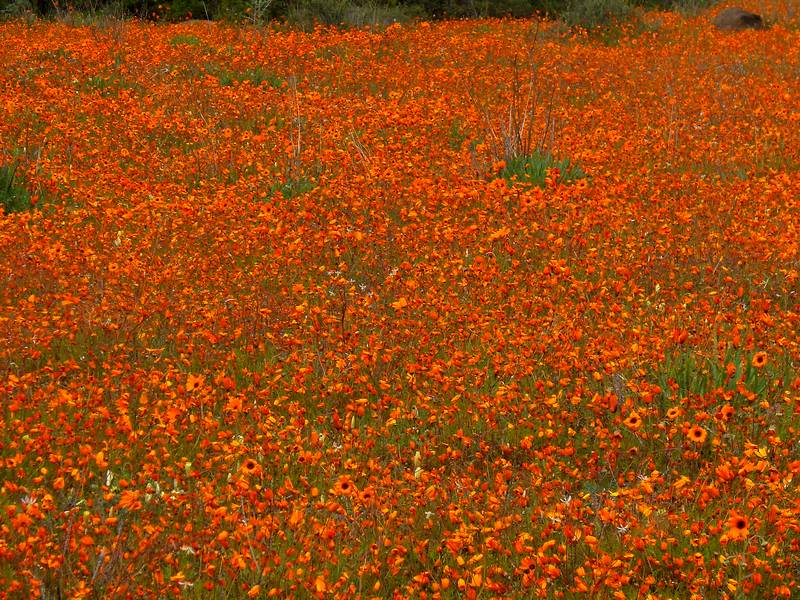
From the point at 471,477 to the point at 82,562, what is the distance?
1625mm

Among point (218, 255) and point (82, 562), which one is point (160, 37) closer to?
point (218, 255)

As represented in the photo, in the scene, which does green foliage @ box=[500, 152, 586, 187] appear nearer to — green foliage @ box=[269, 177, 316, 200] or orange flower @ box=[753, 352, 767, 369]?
green foliage @ box=[269, 177, 316, 200]

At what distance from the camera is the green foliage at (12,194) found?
22.1 feet

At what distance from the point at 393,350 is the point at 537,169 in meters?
3.32

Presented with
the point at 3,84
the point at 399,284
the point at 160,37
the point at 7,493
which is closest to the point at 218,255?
the point at 399,284

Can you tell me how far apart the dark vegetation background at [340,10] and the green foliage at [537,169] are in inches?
297

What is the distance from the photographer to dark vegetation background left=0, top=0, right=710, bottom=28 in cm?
1567

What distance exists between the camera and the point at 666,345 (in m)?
4.47

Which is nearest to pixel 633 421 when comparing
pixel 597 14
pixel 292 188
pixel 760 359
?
pixel 760 359

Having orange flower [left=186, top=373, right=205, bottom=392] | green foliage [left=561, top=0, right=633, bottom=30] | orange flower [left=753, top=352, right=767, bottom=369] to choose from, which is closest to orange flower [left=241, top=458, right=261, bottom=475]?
orange flower [left=186, top=373, right=205, bottom=392]

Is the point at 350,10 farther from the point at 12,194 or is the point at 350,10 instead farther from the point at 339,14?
the point at 12,194

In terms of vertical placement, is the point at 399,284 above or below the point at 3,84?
below

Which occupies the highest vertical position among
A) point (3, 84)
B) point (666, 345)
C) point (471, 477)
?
point (3, 84)

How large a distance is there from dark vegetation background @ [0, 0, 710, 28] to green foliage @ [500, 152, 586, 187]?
753cm
